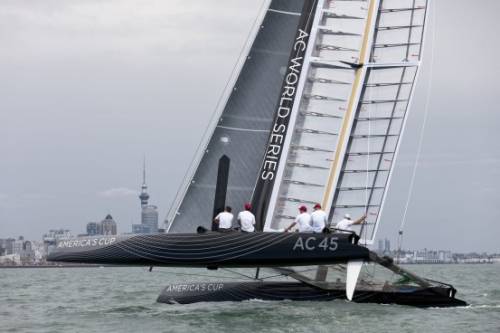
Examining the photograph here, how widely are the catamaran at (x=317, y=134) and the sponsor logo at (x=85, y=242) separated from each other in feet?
7.61

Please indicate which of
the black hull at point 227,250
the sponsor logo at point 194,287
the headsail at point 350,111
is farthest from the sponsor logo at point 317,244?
the sponsor logo at point 194,287

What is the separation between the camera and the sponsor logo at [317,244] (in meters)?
17.7

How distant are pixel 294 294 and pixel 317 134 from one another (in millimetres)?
3349

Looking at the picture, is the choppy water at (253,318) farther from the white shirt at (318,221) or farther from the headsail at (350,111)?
the headsail at (350,111)

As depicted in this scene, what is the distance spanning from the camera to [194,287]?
21.9 metres

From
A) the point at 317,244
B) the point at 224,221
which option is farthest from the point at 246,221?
the point at 317,244

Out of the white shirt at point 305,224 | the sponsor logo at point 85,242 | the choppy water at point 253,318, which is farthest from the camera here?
the sponsor logo at point 85,242

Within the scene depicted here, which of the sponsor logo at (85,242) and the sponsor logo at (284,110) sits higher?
the sponsor logo at (284,110)

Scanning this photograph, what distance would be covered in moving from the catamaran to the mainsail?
0.02 metres

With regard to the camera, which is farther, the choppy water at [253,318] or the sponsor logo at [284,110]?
the sponsor logo at [284,110]

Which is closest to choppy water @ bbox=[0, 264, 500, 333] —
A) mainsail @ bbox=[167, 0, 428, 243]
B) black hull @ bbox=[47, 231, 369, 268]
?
black hull @ bbox=[47, 231, 369, 268]

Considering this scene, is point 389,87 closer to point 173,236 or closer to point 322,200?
point 322,200

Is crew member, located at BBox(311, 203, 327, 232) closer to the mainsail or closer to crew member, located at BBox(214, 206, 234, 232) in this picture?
crew member, located at BBox(214, 206, 234, 232)

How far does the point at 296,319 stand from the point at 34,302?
989cm
